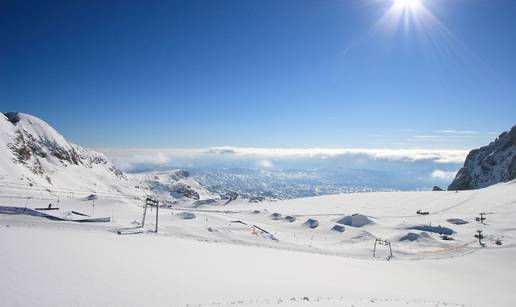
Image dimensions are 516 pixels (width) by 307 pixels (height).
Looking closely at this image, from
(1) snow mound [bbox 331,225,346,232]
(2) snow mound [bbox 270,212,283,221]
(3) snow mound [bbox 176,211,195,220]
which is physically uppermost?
(3) snow mound [bbox 176,211,195,220]

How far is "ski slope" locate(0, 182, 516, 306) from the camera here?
55.4ft

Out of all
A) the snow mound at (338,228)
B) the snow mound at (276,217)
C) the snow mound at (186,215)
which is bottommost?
the snow mound at (338,228)

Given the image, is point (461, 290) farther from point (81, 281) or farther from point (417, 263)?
point (81, 281)

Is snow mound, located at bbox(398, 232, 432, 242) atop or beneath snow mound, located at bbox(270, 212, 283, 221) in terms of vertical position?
beneath

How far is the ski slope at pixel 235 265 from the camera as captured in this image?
16.9 metres

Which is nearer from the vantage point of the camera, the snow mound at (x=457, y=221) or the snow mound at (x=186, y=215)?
the snow mound at (x=186, y=215)

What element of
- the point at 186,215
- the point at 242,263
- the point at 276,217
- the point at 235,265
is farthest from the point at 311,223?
the point at 235,265

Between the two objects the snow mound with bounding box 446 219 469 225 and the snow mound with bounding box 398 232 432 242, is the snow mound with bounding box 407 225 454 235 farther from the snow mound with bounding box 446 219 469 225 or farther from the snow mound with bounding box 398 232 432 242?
the snow mound with bounding box 446 219 469 225

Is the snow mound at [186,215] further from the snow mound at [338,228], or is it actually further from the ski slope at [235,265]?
the snow mound at [338,228]

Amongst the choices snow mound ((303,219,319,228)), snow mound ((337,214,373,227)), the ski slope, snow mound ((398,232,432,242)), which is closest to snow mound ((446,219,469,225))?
the ski slope

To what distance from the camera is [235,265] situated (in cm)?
2684

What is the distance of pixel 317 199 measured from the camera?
10844cm

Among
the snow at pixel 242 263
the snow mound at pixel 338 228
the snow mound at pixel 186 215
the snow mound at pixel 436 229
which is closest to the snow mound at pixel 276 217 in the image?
the snow at pixel 242 263

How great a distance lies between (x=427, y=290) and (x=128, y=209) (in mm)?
49100
